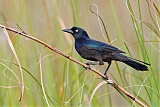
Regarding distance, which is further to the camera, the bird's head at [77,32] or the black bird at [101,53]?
the bird's head at [77,32]

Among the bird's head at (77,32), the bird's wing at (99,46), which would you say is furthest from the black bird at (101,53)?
the bird's head at (77,32)

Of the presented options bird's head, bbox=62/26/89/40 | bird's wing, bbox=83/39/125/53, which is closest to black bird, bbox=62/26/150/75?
bird's wing, bbox=83/39/125/53

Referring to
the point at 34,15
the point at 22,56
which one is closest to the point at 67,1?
the point at 22,56

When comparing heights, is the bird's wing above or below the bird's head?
below

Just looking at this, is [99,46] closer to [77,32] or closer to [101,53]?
[101,53]

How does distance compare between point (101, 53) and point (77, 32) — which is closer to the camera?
point (101, 53)

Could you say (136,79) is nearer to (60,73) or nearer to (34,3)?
(60,73)

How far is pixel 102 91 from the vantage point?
9.98 ft

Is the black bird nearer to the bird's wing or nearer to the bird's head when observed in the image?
the bird's wing

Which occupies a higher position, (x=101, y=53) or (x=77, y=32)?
(x=77, y=32)

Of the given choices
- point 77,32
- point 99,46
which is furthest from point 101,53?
point 77,32

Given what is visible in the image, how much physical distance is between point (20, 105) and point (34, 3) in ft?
5.56

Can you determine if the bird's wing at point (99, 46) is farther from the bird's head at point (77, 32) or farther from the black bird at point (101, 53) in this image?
the bird's head at point (77, 32)

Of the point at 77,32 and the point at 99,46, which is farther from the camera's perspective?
the point at 77,32
